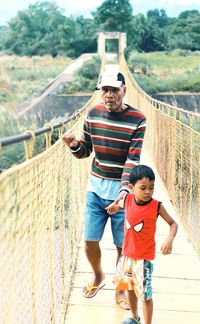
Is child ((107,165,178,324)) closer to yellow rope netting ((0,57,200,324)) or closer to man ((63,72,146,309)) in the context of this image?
man ((63,72,146,309))

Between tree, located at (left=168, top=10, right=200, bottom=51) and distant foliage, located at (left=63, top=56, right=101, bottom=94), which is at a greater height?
tree, located at (left=168, top=10, right=200, bottom=51)

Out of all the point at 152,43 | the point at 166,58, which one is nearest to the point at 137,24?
the point at 152,43

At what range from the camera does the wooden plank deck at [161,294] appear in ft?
8.59

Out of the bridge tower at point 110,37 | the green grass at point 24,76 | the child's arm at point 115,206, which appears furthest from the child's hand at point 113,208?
the bridge tower at point 110,37

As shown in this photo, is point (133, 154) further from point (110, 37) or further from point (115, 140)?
point (110, 37)

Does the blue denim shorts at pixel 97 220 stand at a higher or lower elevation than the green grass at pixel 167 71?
higher

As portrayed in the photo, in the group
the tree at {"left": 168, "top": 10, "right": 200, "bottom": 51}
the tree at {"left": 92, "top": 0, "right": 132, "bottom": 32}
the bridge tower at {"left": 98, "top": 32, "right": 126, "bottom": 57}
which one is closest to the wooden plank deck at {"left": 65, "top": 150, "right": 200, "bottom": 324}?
A: the bridge tower at {"left": 98, "top": 32, "right": 126, "bottom": 57}

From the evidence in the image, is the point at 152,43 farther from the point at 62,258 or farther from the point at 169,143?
the point at 62,258

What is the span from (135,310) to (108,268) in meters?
0.92

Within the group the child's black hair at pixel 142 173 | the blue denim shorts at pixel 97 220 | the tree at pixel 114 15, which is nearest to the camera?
the child's black hair at pixel 142 173

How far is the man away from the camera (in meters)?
2.46

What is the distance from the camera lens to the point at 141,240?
7.45 ft

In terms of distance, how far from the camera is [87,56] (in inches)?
1324

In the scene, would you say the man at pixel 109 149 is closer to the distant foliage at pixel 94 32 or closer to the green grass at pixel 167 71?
the green grass at pixel 167 71
